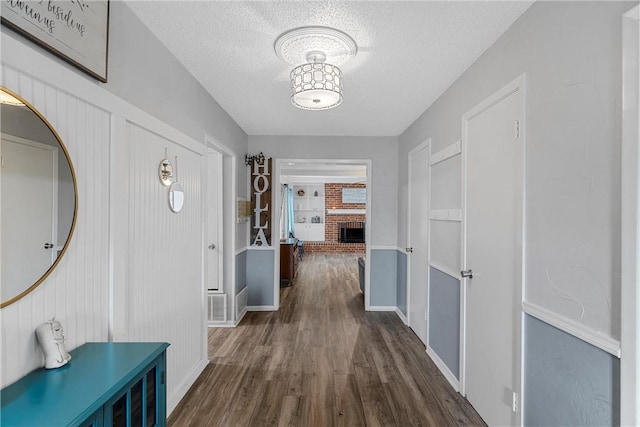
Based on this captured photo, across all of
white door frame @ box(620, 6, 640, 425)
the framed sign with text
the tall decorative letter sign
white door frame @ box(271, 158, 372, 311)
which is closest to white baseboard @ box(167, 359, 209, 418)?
white door frame @ box(271, 158, 372, 311)

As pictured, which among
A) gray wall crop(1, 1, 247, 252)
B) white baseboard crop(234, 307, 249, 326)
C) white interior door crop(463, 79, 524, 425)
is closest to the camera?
gray wall crop(1, 1, 247, 252)

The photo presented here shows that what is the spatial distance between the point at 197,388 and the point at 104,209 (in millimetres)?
1653

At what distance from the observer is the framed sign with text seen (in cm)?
106

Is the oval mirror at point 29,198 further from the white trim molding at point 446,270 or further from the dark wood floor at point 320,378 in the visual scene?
the white trim molding at point 446,270

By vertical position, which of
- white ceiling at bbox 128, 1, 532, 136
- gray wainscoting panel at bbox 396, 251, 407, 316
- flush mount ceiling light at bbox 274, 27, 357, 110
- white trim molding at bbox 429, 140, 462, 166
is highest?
white ceiling at bbox 128, 1, 532, 136

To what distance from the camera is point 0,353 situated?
3.30 feet

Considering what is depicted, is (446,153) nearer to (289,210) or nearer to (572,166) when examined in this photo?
(572,166)

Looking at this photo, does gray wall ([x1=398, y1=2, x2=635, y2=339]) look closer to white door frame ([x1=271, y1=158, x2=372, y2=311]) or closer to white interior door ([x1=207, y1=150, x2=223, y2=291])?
white door frame ([x1=271, y1=158, x2=372, y2=311])

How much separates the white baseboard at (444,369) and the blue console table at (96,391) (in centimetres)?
207

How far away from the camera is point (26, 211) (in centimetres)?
→ 107

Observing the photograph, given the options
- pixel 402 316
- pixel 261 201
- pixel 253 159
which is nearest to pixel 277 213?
pixel 261 201

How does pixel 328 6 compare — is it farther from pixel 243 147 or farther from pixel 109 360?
pixel 243 147

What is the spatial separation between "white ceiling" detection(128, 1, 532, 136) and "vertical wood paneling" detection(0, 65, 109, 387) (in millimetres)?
758

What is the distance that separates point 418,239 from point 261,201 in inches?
83.6
